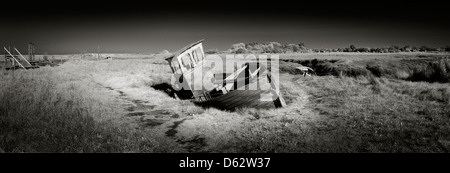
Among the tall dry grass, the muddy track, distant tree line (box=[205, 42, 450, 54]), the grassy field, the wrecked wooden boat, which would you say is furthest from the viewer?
distant tree line (box=[205, 42, 450, 54])

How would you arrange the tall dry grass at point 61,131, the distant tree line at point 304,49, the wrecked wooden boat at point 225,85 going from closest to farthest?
the tall dry grass at point 61,131 < the wrecked wooden boat at point 225,85 < the distant tree line at point 304,49

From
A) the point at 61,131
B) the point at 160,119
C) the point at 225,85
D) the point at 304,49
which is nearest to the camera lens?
the point at 61,131

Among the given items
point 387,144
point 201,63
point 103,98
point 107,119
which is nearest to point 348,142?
point 387,144

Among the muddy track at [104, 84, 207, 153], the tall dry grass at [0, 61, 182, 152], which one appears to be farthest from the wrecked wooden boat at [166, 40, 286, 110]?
the tall dry grass at [0, 61, 182, 152]

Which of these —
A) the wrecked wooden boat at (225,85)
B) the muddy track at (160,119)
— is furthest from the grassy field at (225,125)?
the wrecked wooden boat at (225,85)

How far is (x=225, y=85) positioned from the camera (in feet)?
44.9

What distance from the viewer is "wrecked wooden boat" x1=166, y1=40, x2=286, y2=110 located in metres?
12.0

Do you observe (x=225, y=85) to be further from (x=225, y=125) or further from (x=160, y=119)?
(x=160, y=119)

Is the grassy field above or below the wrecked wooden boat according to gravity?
below

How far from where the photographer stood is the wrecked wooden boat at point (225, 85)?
11992 millimetres

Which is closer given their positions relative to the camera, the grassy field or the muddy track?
the grassy field

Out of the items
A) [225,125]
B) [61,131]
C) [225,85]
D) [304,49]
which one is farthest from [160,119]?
[304,49]

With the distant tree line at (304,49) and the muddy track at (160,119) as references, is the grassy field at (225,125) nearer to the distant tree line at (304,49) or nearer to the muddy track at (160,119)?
the muddy track at (160,119)

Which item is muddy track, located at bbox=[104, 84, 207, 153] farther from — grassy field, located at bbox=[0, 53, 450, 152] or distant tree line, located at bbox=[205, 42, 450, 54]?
distant tree line, located at bbox=[205, 42, 450, 54]
